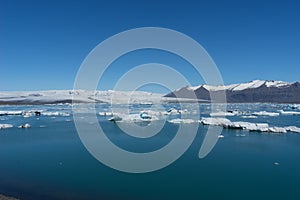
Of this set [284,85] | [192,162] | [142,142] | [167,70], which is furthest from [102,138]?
[284,85]

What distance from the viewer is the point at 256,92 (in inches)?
3162

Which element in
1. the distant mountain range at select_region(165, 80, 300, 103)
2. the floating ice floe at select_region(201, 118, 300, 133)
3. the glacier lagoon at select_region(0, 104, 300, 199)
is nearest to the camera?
the glacier lagoon at select_region(0, 104, 300, 199)

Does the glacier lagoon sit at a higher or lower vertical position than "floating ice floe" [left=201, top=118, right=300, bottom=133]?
lower

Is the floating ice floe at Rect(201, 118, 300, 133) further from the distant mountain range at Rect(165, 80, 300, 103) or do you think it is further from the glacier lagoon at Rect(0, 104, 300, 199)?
the distant mountain range at Rect(165, 80, 300, 103)

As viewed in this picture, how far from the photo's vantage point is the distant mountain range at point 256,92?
7094 centimetres

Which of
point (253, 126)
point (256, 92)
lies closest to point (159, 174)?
point (253, 126)

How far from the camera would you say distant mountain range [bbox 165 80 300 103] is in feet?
233

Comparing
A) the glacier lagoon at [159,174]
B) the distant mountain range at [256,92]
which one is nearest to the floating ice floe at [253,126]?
the glacier lagoon at [159,174]

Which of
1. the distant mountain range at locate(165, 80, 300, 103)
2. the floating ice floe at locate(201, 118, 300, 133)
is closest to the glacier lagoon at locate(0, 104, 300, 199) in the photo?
the floating ice floe at locate(201, 118, 300, 133)

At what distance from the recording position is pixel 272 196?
4.14 metres

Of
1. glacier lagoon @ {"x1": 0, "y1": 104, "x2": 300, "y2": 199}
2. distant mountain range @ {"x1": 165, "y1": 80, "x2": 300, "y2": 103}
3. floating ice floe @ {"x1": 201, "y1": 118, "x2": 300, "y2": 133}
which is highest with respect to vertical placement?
distant mountain range @ {"x1": 165, "y1": 80, "x2": 300, "y2": 103}

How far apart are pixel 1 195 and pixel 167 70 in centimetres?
471

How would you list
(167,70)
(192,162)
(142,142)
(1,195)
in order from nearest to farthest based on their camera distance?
(1,195)
(192,162)
(167,70)
(142,142)

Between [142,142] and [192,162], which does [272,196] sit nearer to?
[192,162]
